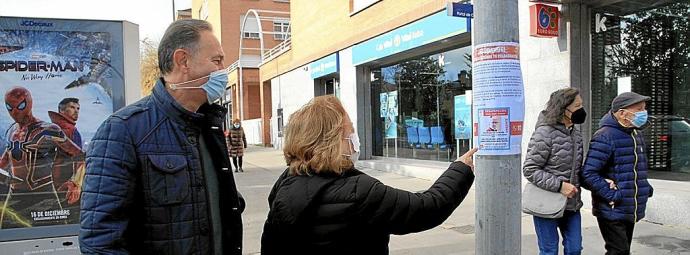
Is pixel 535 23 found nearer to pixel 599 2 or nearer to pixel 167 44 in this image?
pixel 599 2

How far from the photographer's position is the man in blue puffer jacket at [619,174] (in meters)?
3.61

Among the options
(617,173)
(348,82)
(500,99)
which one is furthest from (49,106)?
(348,82)

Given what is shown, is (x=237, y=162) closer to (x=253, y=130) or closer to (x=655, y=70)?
(x=655, y=70)

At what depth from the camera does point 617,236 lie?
361 centimetres

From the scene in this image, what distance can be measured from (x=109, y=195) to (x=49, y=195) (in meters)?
2.28

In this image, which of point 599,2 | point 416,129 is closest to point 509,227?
point 599,2

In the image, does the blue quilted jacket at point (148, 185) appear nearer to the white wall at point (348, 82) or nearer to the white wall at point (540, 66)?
the white wall at point (540, 66)

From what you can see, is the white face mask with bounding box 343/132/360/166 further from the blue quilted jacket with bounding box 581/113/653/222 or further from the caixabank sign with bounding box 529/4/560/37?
the caixabank sign with bounding box 529/4/560/37

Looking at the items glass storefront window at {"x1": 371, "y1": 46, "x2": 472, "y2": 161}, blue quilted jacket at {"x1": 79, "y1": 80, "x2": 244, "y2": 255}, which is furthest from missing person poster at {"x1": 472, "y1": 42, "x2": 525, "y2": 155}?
glass storefront window at {"x1": 371, "y1": 46, "x2": 472, "y2": 161}

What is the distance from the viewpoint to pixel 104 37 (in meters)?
3.62

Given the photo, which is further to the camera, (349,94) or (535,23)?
(349,94)

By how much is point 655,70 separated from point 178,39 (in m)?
7.51

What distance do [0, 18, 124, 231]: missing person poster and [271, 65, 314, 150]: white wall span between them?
1458 cm

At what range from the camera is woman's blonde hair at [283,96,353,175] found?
206 centimetres
